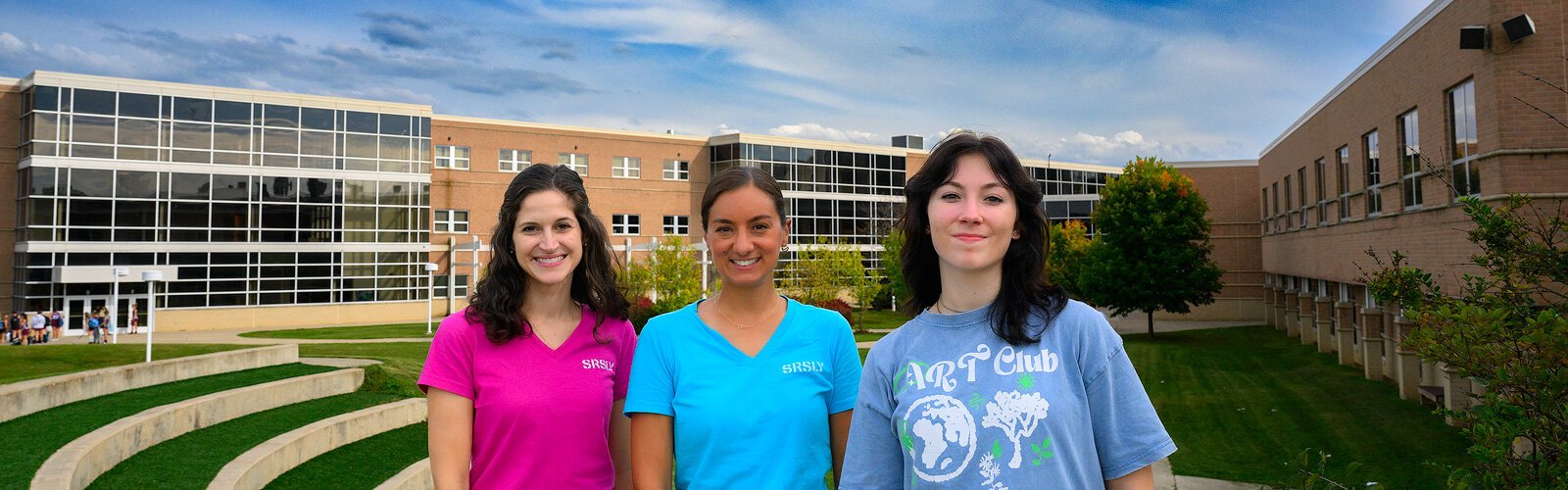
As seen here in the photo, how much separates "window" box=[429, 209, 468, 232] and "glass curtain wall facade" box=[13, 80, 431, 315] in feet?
5.87

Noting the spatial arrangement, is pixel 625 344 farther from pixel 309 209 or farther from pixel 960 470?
pixel 309 209

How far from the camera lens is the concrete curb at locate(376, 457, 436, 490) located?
9.09 metres

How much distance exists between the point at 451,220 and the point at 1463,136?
37313 mm

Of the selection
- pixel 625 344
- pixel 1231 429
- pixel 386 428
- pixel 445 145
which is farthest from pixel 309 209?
pixel 625 344

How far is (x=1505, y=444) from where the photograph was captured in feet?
12.0

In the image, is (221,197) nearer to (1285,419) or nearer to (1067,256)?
→ (1067,256)

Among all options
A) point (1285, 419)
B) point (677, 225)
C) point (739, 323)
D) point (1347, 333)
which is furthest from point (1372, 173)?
point (677, 225)

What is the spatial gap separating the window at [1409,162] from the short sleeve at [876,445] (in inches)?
684

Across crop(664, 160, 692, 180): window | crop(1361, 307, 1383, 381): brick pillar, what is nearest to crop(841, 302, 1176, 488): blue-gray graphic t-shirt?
crop(1361, 307, 1383, 381): brick pillar

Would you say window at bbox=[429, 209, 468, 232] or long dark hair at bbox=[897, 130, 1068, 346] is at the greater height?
window at bbox=[429, 209, 468, 232]

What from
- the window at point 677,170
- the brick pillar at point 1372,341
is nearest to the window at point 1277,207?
the brick pillar at point 1372,341

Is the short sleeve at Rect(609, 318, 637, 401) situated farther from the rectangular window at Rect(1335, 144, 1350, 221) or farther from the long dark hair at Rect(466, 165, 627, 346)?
the rectangular window at Rect(1335, 144, 1350, 221)

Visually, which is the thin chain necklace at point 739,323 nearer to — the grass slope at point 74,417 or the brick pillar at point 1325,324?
the grass slope at point 74,417

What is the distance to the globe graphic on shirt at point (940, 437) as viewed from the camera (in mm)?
2314
